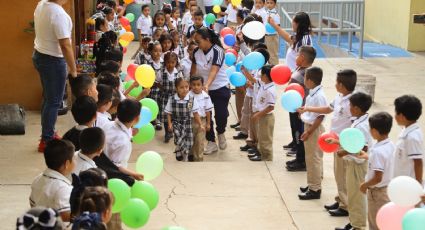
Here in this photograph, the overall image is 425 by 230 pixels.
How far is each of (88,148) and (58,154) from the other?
1.35 feet

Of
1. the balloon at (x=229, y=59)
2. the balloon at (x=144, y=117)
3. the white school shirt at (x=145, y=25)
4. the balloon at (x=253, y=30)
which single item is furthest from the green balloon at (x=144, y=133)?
the white school shirt at (x=145, y=25)

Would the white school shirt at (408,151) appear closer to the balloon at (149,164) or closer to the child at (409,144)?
the child at (409,144)

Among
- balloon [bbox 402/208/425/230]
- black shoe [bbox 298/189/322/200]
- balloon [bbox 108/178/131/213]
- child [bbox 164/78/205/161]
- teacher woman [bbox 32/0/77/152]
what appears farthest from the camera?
child [bbox 164/78/205/161]

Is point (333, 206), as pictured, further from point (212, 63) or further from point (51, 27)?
point (51, 27)

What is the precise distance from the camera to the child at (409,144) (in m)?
6.36

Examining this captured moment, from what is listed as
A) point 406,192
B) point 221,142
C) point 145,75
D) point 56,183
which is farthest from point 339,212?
point 56,183

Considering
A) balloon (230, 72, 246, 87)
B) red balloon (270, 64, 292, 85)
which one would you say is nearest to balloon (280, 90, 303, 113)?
red balloon (270, 64, 292, 85)

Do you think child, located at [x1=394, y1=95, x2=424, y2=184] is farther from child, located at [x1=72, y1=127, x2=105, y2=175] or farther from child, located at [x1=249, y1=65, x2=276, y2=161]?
child, located at [x1=249, y1=65, x2=276, y2=161]

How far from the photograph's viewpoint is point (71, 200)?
16.3ft

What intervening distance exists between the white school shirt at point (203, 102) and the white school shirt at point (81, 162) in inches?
157

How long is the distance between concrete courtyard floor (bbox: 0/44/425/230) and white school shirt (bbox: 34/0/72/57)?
4.19ft

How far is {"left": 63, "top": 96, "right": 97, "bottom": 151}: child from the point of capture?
616cm

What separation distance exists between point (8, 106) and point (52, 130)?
1.84 metres

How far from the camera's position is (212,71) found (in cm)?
1003
